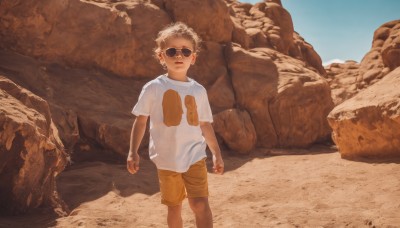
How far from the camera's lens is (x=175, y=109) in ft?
8.21

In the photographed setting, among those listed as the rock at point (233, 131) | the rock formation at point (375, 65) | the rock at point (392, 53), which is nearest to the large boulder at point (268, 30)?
the rock formation at point (375, 65)

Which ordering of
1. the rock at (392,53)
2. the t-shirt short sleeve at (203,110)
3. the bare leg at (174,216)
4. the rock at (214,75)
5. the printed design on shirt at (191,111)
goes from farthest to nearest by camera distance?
the rock at (392,53) < the rock at (214,75) < the t-shirt short sleeve at (203,110) < the printed design on shirt at (191,111) < the bare leg at (174,216)

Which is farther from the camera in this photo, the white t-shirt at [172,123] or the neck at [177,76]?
the neck at [177,76]

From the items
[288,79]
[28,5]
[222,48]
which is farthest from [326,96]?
[28,5]

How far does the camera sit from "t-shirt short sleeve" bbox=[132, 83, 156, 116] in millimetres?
2533

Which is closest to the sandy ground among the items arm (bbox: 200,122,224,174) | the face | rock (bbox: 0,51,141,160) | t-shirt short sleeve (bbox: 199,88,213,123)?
rock (bbox: 0,51,141,160)

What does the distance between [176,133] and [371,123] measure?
3668mm

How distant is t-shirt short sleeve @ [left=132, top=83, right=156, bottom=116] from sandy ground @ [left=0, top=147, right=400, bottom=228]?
1.10 metres

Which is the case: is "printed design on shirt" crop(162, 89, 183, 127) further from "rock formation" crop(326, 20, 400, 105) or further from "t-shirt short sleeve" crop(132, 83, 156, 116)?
"rock formation" crop(326, 20, 400, 105)

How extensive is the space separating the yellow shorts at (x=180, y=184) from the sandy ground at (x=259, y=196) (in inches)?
36.0

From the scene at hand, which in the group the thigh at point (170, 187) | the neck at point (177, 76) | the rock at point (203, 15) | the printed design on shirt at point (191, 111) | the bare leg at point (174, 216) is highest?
the rock at point (203, 15)

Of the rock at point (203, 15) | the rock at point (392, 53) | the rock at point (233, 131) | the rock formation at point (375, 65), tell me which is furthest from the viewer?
the rock formation at point (375, 65)

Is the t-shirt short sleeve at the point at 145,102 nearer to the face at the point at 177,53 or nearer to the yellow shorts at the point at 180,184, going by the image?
the face at the point at 177,53

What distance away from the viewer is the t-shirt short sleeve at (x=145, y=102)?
253cm
